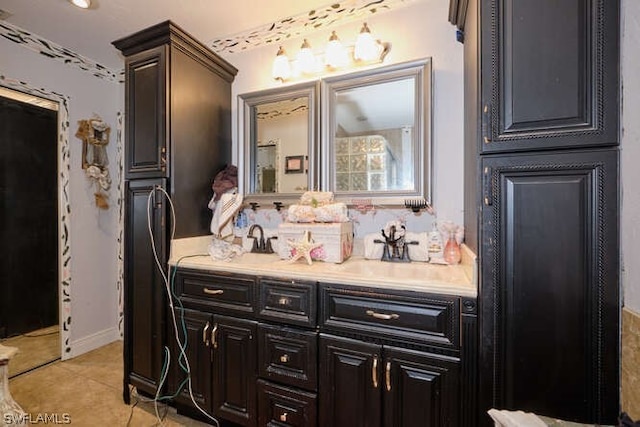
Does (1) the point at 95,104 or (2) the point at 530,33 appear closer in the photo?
(2) the point at 530,33

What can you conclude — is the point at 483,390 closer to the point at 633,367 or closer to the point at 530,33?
the point at 633,367

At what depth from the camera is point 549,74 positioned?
3.03 feet

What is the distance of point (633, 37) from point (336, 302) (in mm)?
1318

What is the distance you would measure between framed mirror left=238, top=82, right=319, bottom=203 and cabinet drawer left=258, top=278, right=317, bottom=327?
71cm

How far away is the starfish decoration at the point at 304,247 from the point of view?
1553 mm

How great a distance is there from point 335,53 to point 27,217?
10.7ft

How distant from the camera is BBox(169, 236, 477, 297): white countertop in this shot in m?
1.13

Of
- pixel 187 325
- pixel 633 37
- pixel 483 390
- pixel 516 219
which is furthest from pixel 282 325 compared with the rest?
pixel 633 37

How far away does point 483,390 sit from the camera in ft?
3.33

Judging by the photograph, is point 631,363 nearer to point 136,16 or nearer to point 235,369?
point 235,369

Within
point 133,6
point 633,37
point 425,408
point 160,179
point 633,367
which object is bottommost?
point 425,408

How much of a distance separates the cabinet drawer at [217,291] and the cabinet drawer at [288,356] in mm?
166

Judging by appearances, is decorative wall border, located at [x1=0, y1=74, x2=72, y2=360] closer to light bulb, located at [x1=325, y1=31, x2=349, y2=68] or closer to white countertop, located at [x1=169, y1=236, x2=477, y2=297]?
white countertop, located at [x1=169, y1=236, x2=477, y2=297]

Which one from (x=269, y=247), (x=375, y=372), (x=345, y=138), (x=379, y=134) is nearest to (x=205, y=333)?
(x=269, y=247)
